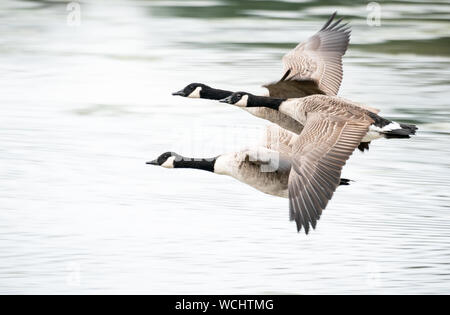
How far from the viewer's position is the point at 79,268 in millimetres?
6539

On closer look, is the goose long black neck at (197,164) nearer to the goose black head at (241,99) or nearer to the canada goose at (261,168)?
the canada goose at (261,168)

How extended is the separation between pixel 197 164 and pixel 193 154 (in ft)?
4.19

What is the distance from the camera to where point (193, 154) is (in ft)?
28.3

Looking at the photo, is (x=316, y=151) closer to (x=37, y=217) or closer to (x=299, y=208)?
(x=299, y=208)

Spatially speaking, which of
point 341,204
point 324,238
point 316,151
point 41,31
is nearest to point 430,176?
point 341,204

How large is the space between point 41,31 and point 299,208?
6.80m

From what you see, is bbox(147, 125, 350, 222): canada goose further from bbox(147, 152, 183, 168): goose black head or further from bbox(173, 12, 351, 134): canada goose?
bbox(173, 12, 351, 134): canada goose

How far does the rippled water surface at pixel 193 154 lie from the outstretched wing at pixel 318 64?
773 mm

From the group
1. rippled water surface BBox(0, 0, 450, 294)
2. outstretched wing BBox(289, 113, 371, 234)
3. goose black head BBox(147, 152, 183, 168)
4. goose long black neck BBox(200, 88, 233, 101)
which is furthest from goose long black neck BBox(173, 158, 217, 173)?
goose long black neck BBox(200, 88, 233, 101)

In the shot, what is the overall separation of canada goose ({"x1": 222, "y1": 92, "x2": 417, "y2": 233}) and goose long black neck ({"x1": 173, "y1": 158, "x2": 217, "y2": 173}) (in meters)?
0.64

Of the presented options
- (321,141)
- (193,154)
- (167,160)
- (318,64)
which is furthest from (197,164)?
(318,64)

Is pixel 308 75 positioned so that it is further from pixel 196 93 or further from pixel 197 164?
pixel 197 164

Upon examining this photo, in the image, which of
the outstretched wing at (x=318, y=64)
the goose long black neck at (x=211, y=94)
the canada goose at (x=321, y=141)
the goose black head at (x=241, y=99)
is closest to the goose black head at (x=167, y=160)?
the goose black head at (x=241, y=99)

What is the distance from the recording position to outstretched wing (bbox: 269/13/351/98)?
8086 mm
